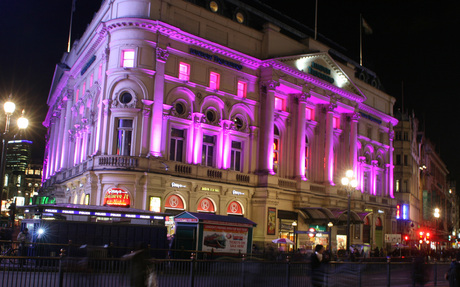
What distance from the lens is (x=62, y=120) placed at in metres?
57.0

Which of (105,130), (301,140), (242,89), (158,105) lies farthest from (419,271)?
(301,140)

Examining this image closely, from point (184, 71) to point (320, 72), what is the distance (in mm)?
16041

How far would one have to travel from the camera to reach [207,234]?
92.7ft

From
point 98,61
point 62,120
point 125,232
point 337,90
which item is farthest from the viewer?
point 62,120

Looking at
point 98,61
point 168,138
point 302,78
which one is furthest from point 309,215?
point 98,61

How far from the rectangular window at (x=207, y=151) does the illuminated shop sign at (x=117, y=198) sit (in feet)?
25.8

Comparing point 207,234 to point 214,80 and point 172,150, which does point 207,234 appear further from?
point 214,80

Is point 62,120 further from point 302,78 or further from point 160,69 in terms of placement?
point 302,78

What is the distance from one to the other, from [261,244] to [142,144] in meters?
13.4

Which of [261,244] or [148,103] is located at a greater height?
[148,103]

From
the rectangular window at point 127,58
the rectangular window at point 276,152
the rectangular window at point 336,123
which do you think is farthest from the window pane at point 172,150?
the rectangular window at point 336,123

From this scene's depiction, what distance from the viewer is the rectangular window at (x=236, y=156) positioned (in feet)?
148

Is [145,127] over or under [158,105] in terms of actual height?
under

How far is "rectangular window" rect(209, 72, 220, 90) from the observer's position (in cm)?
4344
